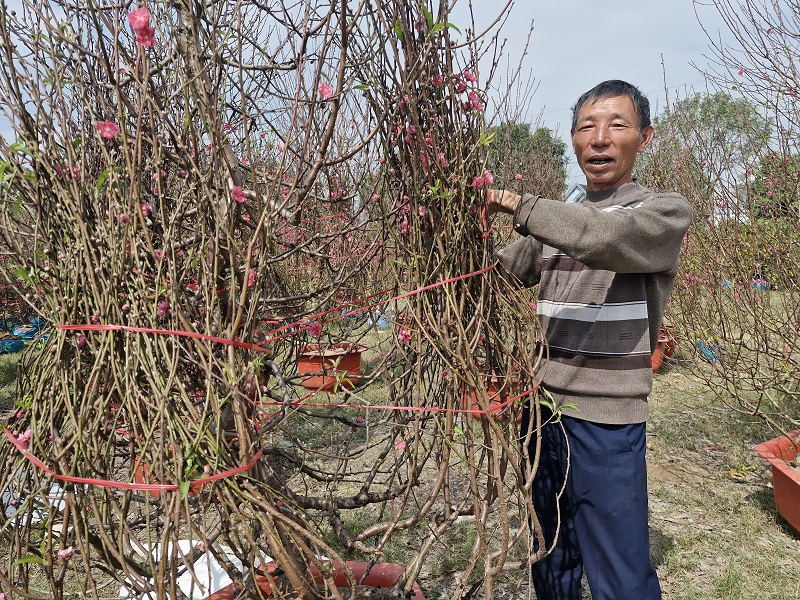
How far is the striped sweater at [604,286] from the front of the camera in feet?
4.67

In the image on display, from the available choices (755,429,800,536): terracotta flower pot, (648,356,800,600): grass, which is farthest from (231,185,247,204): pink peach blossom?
(755,429,800,536): terracotta flower pot

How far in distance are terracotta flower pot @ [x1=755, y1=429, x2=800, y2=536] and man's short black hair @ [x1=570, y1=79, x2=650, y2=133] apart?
1973 mm

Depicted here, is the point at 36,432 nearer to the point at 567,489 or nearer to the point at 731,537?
the point at 567,489

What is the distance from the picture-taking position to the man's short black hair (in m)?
1.63

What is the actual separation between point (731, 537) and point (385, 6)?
2.90 meters

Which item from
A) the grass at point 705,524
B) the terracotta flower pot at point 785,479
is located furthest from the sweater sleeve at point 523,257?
the terracotta flower pot at point 785,479

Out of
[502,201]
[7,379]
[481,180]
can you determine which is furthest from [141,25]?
[7,379]

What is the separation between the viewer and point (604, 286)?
165 cm

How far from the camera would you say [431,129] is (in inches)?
53.7

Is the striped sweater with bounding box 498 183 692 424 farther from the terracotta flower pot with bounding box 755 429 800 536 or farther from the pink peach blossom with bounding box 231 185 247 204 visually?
the terracotta flower pot with bounding box 755 429 800 536

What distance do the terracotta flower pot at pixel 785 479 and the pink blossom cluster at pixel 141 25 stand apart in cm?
306

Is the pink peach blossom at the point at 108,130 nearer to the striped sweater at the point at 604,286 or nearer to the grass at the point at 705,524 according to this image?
the striped sweater at the point at 604,286

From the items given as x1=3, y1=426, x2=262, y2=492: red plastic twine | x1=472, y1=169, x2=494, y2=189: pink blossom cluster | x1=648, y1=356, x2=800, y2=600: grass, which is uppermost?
x1=472, y1=169, x2=494, y2=189: pink blossom cluster

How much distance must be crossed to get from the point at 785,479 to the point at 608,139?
6.90 ft
